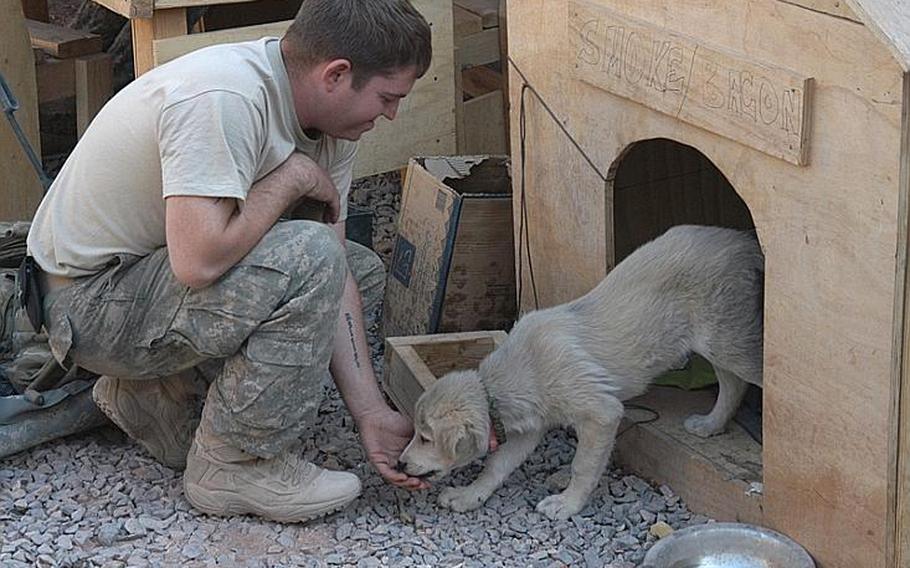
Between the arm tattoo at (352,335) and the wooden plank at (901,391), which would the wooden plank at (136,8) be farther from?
the wooden plank at (901,391)

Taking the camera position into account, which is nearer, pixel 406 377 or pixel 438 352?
pixel 406 377

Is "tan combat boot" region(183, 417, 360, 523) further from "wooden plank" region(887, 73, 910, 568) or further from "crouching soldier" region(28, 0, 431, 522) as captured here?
"wooden plank" region(887, 73, 910, 568)

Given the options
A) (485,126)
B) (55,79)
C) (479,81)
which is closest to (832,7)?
(485,126)

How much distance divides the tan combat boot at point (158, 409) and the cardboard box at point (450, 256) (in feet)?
3.76

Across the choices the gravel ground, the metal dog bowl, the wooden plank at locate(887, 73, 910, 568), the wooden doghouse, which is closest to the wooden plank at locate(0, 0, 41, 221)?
the gravel ground

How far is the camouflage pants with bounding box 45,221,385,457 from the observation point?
387 centimetres

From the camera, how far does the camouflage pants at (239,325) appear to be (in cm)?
387

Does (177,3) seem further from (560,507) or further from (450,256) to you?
(560,507)

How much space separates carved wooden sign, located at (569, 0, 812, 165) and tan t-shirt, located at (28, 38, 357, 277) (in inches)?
34.2

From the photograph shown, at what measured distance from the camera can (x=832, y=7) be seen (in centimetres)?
342

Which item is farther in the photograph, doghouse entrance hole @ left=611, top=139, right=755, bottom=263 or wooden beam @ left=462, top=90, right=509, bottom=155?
wooden beam @ left=462, top=90, right=509, bottom=155

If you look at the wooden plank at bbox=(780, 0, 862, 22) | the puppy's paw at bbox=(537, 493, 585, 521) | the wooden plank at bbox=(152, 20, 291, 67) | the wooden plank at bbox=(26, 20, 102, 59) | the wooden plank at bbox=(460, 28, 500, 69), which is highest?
the wooden plank at bbox=(780, 0, 862, 22)

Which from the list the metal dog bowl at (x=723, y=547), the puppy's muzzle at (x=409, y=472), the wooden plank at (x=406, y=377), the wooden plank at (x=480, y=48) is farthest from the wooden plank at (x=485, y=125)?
the metal dog bowl at (x=723, y=547)

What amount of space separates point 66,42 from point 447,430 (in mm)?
3613
